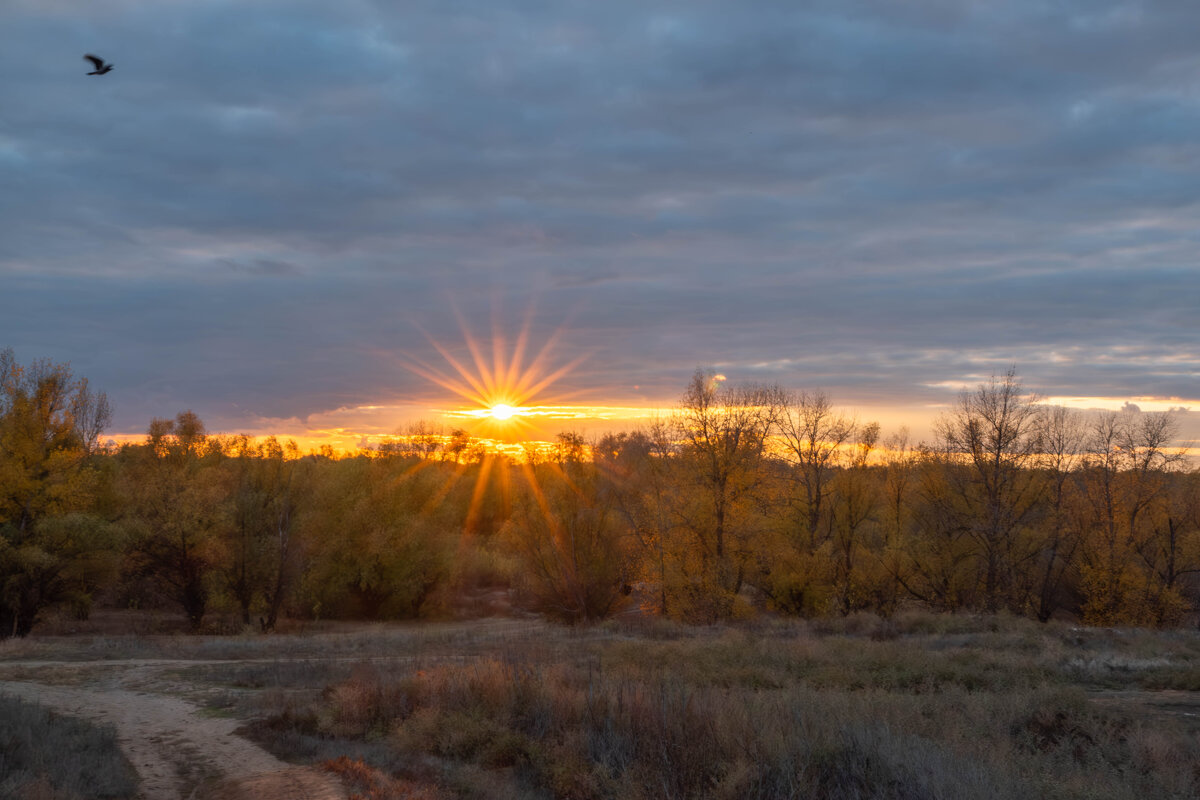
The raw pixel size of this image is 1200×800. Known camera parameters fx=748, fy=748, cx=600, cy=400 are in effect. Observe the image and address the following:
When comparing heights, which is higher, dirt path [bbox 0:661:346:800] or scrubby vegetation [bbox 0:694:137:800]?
scrubby vegetation [bbox 0:694:137:800]

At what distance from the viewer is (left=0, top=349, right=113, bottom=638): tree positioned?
4172 cm

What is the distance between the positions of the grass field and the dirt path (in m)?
0.64

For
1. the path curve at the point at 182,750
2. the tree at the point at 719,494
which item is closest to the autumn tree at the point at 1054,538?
the tree at the point at 719,494

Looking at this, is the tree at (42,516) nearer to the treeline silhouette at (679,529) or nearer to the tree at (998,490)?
the treeline silhouette at (679,529)

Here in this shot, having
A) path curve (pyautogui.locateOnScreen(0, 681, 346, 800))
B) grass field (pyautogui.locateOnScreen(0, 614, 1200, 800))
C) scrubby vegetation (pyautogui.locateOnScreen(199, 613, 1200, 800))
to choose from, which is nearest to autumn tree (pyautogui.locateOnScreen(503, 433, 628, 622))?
grass field (pyautogui.locateOnScreen(0, 614, 1200, 800))

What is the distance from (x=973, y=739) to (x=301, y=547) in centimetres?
4655

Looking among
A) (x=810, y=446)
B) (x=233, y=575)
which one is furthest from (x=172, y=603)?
(x=810, y=446)

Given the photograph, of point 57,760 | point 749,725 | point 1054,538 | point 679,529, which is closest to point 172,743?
point 57,760

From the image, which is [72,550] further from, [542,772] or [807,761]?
[807,761]

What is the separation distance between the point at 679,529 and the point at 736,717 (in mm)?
32149

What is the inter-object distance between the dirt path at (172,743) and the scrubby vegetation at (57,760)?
0.47 m

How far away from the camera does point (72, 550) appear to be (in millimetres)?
42938

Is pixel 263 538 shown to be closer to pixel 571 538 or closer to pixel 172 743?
pixel 571 538

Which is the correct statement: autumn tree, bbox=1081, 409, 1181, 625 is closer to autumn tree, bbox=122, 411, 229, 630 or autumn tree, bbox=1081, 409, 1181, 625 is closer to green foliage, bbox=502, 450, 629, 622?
green foliage, bbox=502, 450, 629, 622
